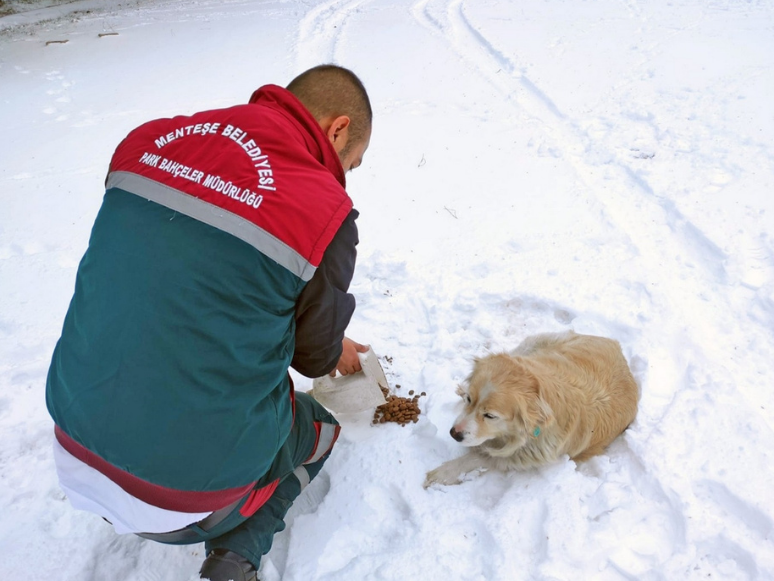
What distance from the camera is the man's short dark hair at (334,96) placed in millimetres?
1976

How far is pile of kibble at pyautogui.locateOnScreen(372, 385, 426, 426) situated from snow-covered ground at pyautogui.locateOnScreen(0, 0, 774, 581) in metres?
0.06

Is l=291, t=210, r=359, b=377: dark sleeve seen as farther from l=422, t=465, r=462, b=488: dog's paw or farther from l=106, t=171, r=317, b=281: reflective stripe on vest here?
l=422, t=465, r=462, b=488: dog's paw

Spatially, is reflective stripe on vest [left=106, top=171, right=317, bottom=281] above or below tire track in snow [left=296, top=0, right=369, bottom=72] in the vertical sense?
above

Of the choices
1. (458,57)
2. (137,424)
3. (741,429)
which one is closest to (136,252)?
(137,424)

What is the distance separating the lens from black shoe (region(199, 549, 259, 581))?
2021mm

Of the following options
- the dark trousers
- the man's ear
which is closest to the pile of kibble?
the dark trousers

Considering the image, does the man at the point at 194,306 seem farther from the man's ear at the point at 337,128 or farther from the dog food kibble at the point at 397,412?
the dog food kibble at the point at 397,412

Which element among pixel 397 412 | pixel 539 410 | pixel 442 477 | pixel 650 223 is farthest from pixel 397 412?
pixel 650 223

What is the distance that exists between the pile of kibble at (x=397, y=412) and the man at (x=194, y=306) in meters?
1.20

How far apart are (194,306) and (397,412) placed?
174 centimetres

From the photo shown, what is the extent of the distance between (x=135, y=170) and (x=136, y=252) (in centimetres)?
27

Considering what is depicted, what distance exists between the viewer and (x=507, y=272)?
3859mm

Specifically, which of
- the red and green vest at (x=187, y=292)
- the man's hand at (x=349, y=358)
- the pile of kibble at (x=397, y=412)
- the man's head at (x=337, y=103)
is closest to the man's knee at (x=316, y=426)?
the man's hand at (x=349, y=358)

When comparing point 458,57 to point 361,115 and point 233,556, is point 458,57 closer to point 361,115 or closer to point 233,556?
point 361,115
